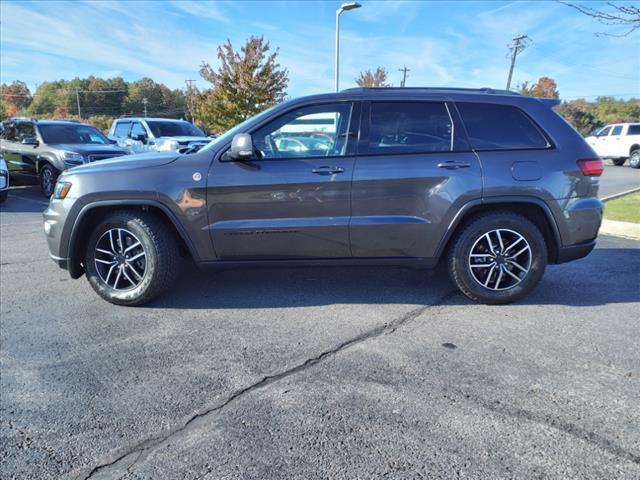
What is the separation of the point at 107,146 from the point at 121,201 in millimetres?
8400

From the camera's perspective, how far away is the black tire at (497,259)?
3775mm

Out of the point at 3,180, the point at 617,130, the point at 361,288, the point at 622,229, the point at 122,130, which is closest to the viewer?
the point at 361,288

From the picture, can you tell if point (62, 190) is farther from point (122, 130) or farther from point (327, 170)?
point (122, 130)

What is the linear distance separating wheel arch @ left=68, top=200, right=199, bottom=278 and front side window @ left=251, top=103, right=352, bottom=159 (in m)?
0.97

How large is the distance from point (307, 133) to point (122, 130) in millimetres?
12720

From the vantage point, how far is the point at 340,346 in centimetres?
315

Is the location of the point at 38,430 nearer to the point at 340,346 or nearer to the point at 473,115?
the point at 340,346

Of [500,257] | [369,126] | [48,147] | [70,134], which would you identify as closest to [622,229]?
[500,257]

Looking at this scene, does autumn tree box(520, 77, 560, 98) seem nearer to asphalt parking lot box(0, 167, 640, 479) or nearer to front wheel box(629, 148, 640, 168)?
front wheel box(629, 148, 640, 168)

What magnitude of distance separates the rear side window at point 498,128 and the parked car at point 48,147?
9355mm

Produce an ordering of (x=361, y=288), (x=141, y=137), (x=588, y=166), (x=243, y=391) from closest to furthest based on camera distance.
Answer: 1. (x=243, y=391)
2. (x=588, y=166)
3. (x=361, y=288)
4. (x=141, y=137)

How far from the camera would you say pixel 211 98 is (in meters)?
25.3

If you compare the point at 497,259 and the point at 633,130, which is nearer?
the point at 497,259

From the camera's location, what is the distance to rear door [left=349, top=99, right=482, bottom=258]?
3.65m
